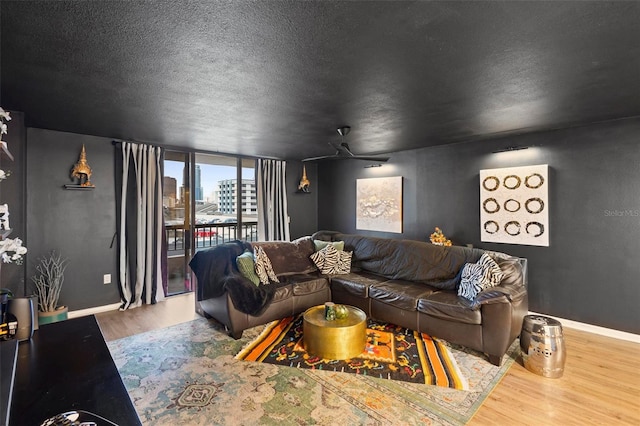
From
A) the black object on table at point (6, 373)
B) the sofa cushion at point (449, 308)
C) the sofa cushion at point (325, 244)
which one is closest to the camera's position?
the black object on table at point (6, 373)

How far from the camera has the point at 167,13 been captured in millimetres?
1535

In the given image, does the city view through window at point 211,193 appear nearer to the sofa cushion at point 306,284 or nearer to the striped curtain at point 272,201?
the striped curtain at point 272,201

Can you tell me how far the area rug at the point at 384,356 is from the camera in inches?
103

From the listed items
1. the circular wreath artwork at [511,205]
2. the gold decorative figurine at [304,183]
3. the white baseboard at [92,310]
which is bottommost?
the white baseboard at [92,310]

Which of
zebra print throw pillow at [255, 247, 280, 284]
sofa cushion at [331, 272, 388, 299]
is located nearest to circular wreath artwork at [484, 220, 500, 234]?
sofa cushion at [331, 272, 388, 299]

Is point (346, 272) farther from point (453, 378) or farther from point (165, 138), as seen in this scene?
point (165, 138)

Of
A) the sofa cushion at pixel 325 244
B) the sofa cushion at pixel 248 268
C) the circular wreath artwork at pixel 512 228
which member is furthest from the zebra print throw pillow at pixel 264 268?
the circular wreath artwork at pixel 512 228

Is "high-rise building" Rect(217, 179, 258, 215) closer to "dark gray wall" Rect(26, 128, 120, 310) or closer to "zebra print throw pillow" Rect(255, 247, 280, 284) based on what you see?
"dark gray wall" Rect(26, 128, 120, 310)

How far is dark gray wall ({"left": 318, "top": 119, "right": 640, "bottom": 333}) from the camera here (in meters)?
3.40

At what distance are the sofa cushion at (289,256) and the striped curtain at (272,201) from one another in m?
1.48

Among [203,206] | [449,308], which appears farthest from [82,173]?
[449,308]

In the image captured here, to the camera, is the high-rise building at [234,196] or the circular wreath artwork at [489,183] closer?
the circular wreath artwork at [489,183]

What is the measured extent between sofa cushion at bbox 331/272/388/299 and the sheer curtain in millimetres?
2752

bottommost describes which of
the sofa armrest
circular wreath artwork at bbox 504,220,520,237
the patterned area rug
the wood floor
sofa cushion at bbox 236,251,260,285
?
the wood floor
